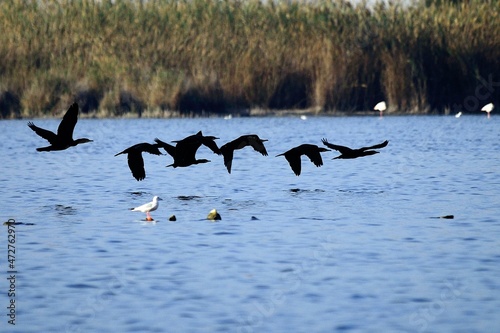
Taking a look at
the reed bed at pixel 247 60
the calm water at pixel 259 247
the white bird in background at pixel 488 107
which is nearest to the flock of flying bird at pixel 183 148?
the calm water at pixel 259 247

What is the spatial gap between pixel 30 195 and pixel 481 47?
17771mm

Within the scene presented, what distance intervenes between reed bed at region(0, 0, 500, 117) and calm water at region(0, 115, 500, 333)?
9.25m

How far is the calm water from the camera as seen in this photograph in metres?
8.04

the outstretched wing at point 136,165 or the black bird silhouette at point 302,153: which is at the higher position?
the black bird silhouette at point 302,153

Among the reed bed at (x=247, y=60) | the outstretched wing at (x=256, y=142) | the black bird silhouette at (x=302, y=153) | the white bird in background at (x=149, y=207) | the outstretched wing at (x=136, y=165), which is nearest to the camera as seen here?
the white bird in background at (x=149, y=207)

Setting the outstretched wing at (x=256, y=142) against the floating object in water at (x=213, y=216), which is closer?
the floating object in water at (x=213, y=216)

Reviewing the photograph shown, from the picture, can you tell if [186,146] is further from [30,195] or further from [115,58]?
[115,58]

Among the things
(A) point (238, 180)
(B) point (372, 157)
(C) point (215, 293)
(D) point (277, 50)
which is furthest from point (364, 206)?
(D) point (277, 50)

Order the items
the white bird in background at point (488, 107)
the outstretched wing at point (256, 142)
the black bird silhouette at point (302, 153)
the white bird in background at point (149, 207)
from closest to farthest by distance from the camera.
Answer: the white bird in background at point (149, 207)
the outstretched wing at point (256, 142)
the black bird silhouette at point (302, 153)
the white bird in background at point (488, 107)

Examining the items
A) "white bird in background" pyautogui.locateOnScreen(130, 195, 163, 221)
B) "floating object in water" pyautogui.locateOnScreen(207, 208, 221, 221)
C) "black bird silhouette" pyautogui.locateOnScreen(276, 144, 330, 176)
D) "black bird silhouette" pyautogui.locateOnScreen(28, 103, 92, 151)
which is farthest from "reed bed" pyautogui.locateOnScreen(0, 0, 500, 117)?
"floating object in water" pyautogui.locateOnScreen(207, 208, 221, 221)

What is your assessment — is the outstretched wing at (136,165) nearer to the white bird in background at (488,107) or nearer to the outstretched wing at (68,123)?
the outstretched wing at (68,123)

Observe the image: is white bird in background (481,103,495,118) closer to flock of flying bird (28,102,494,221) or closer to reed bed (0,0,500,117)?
reed bed (0,0,500,117)

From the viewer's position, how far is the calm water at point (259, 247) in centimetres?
804

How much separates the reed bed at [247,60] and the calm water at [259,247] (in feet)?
30.3
